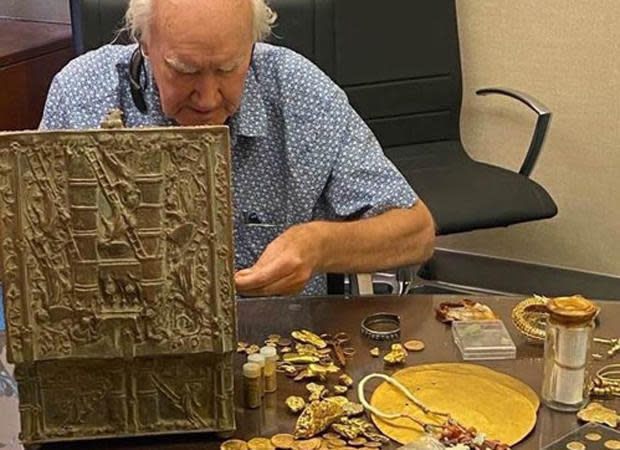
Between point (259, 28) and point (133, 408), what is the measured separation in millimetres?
765

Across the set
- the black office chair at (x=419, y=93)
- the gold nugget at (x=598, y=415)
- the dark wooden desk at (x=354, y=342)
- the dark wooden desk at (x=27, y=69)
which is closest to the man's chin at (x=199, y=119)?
the dark wooden desk at (x=354, y=342)

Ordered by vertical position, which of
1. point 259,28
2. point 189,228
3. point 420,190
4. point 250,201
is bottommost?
point 420,190

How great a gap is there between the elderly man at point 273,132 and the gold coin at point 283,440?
1.48 ft

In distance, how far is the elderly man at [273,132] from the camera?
1.64 m

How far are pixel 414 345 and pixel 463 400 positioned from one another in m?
0.15

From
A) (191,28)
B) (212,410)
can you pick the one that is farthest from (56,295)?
(191,28)

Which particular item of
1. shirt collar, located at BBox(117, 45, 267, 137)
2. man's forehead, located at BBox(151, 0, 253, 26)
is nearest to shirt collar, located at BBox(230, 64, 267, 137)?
shirt collar, located at BBox(117, 45, 267, 137)

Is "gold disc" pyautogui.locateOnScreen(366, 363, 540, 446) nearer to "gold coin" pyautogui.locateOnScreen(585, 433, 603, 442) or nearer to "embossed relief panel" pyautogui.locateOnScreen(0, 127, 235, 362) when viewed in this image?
"gold coin" pyautogui.locateOnScreen(585, 433, 603, 442)

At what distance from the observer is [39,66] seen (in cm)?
→ 304

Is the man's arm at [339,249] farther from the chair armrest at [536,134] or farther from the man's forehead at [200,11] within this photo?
the chair armrest at [536,134]

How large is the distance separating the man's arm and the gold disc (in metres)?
0.24

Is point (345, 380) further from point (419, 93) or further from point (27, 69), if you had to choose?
point (27, 69)

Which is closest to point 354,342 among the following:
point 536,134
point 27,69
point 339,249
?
point 339,249

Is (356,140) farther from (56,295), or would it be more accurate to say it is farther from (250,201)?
(56,295)
